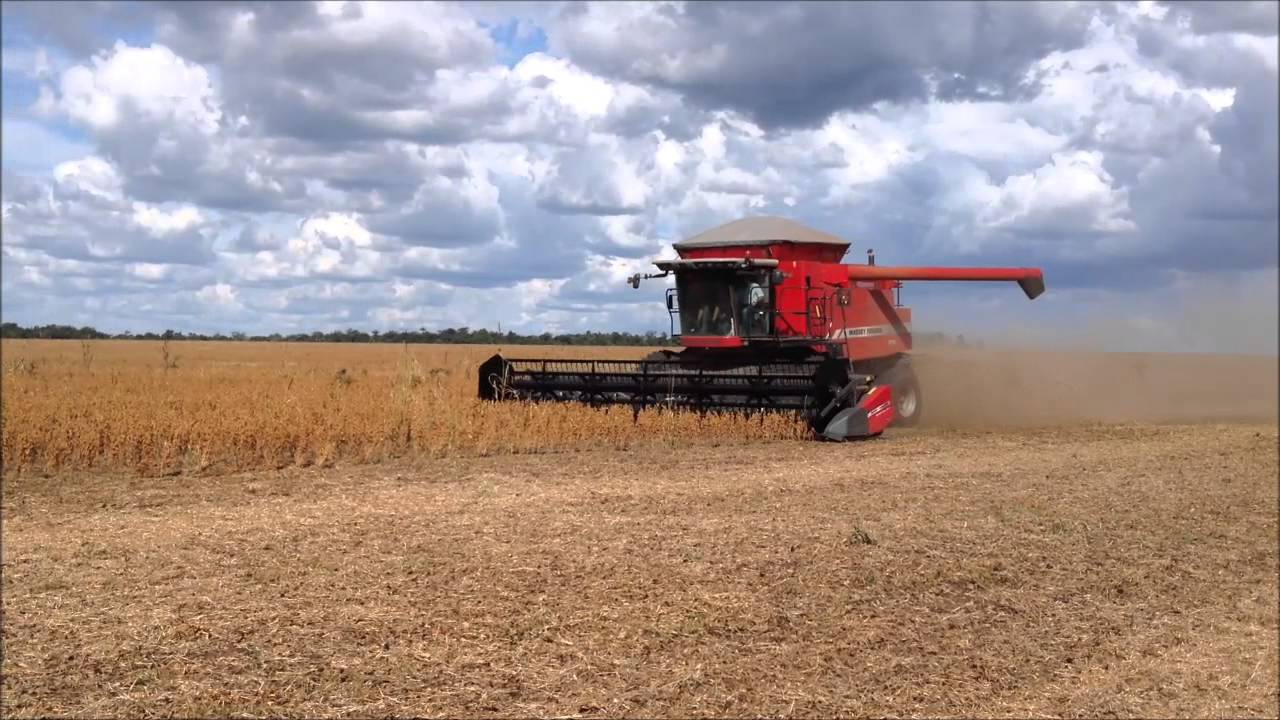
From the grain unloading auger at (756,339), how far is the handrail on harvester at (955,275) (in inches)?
1.8

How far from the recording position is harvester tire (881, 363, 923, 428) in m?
16.7

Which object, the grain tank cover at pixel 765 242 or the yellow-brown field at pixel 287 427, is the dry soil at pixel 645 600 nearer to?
the yellow-brown field at pixel 287 427

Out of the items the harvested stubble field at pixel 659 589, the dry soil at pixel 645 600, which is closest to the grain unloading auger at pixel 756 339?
the harvested stubble field at pixel 659 589

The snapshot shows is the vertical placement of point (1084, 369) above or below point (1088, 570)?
above

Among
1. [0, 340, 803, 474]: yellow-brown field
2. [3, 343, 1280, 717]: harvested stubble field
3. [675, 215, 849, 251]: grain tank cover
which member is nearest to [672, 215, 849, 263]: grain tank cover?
[675, 215, 849, 251]: grain tank cover

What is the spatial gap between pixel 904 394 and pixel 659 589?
11396mm

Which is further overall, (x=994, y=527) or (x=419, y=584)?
(x=994, y=527)

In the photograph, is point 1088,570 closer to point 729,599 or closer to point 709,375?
point 729,599

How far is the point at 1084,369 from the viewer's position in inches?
617

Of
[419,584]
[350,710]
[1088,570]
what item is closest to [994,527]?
[1088,570]

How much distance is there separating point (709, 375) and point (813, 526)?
6.87m

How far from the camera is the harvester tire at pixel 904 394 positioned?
1666 centimetres

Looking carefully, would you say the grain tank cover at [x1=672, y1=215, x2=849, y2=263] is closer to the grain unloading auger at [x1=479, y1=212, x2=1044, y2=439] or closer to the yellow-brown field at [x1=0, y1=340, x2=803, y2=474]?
the grain unloading auger at [x1=479, y1=212, x2=1044, y2=439]

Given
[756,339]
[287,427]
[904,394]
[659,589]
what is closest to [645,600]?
[659,589]
